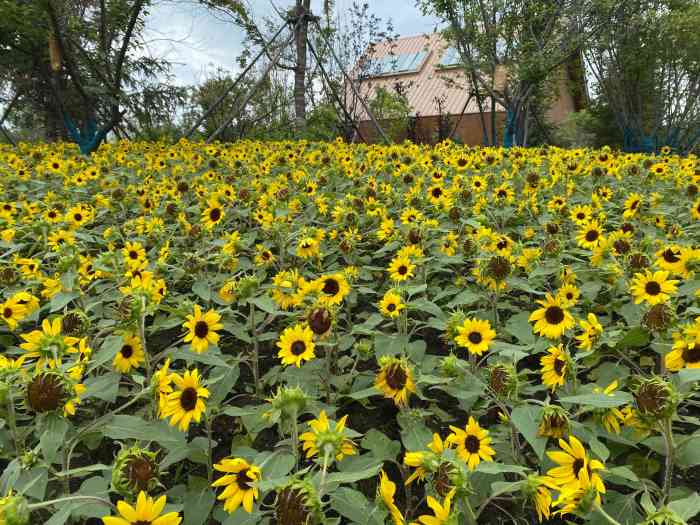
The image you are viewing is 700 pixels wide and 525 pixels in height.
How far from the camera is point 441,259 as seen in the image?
277cm

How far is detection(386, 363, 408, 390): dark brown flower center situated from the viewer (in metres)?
1.53

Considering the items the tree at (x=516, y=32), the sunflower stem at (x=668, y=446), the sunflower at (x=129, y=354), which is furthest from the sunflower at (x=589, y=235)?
the tree at (x=516, y=32)

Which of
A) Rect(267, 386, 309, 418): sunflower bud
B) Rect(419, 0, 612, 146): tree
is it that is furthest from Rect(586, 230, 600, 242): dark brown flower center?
Rect(419, 0, 612, 146): tree

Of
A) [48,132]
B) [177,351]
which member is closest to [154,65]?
[48,132]

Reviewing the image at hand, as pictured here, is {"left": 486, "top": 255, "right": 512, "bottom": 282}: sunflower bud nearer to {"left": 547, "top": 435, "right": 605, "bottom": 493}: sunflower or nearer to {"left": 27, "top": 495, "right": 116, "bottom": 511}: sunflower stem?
{"left": 547, "top": 435, "right": 605, "bottom": 493}: sunflower

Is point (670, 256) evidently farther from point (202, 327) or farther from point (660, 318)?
point (202, 327)

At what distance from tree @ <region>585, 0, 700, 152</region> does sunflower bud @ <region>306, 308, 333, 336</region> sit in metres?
18.8

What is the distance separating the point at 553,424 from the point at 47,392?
140 centimetres

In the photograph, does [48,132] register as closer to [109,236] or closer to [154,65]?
[154,65]

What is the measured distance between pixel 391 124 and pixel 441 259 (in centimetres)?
1532

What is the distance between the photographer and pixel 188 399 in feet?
4.84

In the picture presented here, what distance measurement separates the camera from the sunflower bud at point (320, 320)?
5.95 ft

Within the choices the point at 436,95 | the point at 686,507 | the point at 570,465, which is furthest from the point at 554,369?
the point at 436,95

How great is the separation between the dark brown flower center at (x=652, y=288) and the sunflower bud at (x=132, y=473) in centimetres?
204
